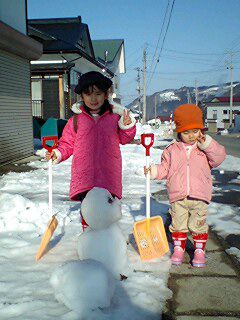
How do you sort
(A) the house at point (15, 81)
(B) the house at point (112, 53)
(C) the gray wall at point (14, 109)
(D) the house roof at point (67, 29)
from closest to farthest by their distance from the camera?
(A) the house at point (15, 81), (C) the gray wall at point (14, 109), (D) the house roof at point (67, 29), (B) the house at point (112, 53)

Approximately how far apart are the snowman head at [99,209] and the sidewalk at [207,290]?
707mm

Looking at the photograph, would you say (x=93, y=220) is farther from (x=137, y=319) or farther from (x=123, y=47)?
(x=123, y=47)

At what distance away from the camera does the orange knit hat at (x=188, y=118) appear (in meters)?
3.07

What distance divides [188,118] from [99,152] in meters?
0.82

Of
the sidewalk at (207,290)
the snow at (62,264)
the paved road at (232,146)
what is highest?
the snow at (62,264)

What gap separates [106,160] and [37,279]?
112 cm

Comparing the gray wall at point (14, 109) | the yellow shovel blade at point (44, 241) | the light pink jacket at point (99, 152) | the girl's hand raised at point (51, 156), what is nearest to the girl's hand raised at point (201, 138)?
the light pink jacket at point (99, 152)

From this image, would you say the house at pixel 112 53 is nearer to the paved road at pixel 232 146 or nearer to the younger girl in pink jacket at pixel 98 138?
the paved road at pixel 232 146

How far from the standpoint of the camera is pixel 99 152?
3.10 m

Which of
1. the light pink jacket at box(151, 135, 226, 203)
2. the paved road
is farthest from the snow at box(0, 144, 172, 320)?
the paved road

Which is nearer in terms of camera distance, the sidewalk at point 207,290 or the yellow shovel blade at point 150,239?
the sidewalk at point 207,290

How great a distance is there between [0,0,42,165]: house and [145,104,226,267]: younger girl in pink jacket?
7239 mm

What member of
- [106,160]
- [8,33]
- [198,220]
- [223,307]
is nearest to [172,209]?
[198,220]

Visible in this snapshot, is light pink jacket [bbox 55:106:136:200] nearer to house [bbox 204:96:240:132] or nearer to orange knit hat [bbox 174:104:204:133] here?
orange knit hat [bbox 174:104:204:133]
